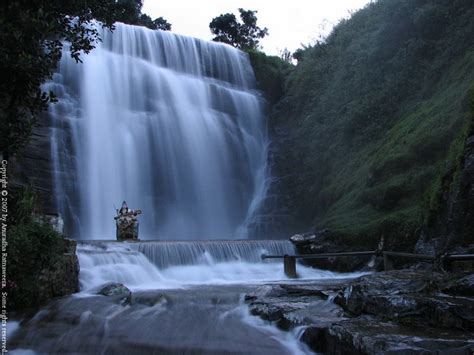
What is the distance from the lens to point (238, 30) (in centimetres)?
4656

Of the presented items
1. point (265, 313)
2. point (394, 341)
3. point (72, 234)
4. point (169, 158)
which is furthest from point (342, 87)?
point (394, 341)

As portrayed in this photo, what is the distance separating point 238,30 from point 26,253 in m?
41.6

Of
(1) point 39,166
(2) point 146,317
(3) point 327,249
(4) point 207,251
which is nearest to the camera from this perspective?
(2) point 146,317

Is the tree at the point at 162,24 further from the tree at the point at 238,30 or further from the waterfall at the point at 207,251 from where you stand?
the waterfall at the point at 207,251

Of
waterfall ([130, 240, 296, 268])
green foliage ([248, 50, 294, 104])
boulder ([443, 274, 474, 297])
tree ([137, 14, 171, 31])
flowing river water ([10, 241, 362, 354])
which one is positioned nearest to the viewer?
boulder ([443, 274, 474, 297])

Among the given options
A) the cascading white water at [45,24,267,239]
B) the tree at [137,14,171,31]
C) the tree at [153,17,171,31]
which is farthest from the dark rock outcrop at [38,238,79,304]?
the tree at [153,17,171,31]

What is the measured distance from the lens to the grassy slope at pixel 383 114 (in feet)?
50.7

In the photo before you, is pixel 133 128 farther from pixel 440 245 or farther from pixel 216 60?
pixel 440 245

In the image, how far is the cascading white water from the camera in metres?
A: 21.8

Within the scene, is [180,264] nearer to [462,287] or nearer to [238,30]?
[462,287]

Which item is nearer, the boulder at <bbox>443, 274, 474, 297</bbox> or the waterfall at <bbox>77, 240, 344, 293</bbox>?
the boulder at <bbox>443, 274, 474, 297</bbox>

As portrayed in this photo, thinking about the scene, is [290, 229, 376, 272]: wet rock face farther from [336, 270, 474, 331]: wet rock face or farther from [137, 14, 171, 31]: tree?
[137, 14, 171, 31]: tree

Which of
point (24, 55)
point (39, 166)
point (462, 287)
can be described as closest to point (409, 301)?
point (462, 287)

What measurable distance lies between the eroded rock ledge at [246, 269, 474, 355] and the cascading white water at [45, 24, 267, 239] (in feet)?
47.5
